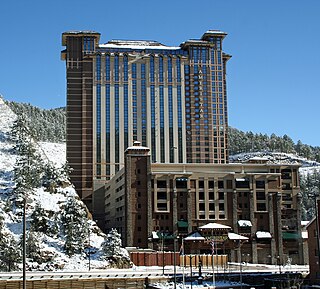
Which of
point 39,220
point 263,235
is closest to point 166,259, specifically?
point 39,220

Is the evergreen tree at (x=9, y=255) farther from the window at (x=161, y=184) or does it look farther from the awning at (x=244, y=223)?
the awning at (x=244, y=223)

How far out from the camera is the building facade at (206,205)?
482 feet

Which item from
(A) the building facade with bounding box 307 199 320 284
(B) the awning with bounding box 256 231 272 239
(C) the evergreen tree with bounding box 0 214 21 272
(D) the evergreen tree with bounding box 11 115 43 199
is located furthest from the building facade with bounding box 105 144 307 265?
(A) the building facade with bounding box 307 199 320 284

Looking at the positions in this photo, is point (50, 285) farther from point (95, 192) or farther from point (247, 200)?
point (95, 192)

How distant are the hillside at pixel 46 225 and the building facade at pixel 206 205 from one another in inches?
796

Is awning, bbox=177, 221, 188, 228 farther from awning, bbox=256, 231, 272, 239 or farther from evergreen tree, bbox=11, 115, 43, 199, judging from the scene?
evergreen tree, bbox=11, 115, 43, 199

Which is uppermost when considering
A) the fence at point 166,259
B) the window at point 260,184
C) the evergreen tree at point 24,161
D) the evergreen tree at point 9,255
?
the evergreen tree at point 24,161

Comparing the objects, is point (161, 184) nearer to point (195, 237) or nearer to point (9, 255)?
point (195, 237)

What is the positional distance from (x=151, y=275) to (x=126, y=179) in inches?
2282

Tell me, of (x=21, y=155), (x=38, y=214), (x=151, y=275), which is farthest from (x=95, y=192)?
(x=151, y=275)

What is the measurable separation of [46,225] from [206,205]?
5103 centimetres

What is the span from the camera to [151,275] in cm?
9125

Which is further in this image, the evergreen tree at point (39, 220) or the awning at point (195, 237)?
the awning at point (195, 237)

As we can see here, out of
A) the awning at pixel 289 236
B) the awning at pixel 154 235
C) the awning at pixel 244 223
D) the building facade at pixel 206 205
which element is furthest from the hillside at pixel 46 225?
the awning at pixel 289 236
